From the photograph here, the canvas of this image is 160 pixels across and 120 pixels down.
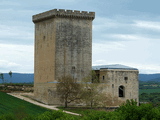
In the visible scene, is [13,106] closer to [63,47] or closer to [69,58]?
[69,58]

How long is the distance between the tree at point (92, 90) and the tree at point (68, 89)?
0.92 m

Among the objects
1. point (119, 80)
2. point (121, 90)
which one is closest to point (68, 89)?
point (119, 80)

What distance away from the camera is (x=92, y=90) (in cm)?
5016

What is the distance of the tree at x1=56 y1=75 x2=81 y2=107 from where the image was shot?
49.1 m

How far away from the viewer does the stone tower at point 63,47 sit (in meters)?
51.6

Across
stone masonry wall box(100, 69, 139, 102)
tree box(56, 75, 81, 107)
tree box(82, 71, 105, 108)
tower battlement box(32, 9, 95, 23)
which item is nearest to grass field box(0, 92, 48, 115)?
tree box(56, 75, 81, 107)

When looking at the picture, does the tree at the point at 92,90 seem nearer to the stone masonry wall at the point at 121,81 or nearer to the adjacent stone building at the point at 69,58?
the adjacent stone building at the point at 69,58

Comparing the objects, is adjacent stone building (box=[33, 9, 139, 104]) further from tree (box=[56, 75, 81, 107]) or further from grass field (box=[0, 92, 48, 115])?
grass field (box=[0, 92, 48, 115])

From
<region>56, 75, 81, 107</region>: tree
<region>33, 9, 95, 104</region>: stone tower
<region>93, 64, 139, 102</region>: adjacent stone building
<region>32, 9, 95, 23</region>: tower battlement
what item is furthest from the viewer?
<region>93, 64, 139, 102</region>: adjacent stone building

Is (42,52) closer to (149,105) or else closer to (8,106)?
(8,106)

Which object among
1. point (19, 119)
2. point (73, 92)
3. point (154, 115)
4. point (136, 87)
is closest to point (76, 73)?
point (73, 92)

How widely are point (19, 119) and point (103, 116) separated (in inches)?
272

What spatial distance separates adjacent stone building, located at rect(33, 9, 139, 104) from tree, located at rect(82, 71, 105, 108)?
3.41 feet

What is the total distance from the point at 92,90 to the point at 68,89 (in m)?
2.89
